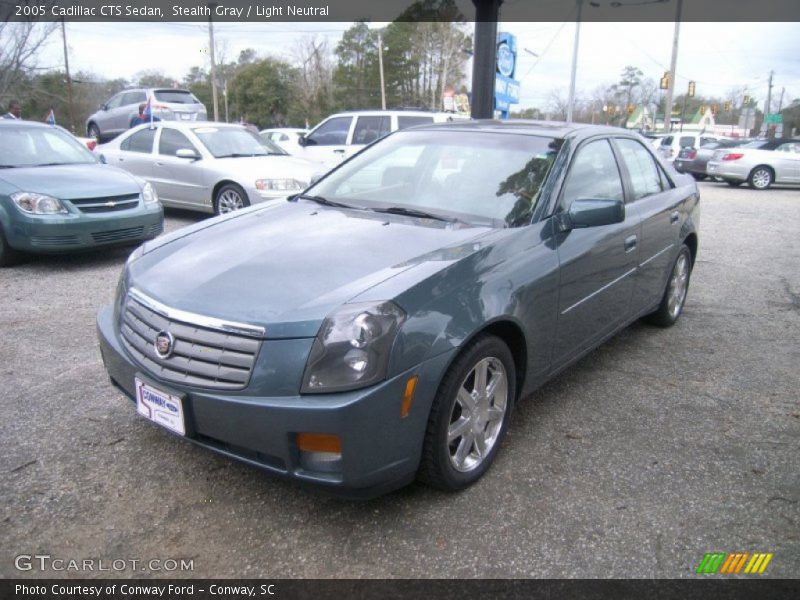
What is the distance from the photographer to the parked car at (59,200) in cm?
601

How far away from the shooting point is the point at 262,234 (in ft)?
10.3

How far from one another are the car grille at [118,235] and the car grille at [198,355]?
422cm

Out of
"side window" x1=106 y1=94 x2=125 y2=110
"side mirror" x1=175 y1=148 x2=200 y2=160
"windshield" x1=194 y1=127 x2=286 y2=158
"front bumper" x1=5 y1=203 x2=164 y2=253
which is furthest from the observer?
"side window" x1=106 y1=94 x2=125 y2=110

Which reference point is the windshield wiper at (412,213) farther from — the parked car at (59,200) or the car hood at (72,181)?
the car hood at (72,181)

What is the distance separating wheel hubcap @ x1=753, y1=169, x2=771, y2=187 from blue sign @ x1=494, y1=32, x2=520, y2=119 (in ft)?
38.3

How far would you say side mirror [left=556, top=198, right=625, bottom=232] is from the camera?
317 centimetres

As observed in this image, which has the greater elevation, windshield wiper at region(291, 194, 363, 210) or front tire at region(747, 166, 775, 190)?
windshield wiper at region(291, 194, 363, 210)

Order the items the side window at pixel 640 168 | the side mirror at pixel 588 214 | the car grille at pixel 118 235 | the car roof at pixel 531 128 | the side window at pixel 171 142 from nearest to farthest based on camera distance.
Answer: the side mirror at pixel 588 214 → the car roof at pixel 531 128 → the side window at pixel 640 168 → the car grille at pixel 118 235 → the side window at pixel 171 142

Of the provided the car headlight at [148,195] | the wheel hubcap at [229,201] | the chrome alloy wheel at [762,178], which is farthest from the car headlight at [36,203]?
the chrome alloy wheel at [762,178]

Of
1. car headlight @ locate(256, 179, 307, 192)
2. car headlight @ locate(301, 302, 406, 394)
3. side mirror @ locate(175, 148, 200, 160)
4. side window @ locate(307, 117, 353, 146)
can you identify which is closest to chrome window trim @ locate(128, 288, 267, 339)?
car headlight @ locate(301, 302, 406, 394)

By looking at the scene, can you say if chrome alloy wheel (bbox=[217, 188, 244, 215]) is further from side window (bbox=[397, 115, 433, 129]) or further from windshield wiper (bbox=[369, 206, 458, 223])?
windshield wiper (bbox=[369, 206, 458, 223])

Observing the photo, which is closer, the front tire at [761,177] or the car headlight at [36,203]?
the car headlight at [36,203]

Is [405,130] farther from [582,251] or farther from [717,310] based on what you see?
[717,310]

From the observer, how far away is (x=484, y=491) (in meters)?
2.74
